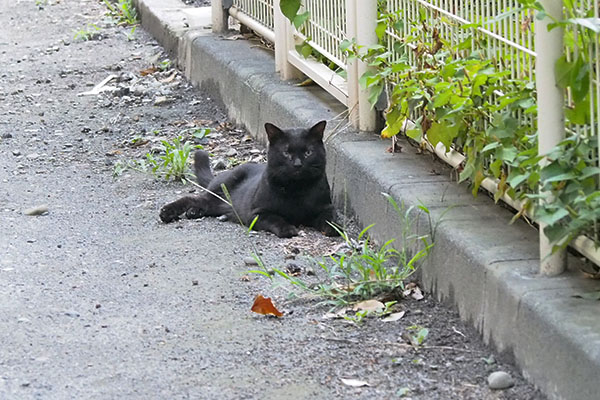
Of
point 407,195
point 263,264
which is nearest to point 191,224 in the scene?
point 263,264

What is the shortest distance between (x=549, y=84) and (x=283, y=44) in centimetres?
405

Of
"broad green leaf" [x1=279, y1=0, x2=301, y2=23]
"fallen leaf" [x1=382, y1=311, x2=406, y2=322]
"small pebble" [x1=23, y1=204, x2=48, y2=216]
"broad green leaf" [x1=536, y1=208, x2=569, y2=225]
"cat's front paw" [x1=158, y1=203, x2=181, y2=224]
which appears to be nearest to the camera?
"broad green leaf" [x1=279, y1=0, x2=301, y2=23]

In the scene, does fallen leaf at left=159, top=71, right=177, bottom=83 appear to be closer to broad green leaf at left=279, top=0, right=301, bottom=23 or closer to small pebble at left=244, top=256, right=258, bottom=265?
small pebble at left=244, top=256, right=258, bottom=265

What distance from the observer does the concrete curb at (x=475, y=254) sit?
11.7 feet

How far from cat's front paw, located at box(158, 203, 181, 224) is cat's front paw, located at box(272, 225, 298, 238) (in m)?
0.65

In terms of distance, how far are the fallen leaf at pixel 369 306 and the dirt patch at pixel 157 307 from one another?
3.6 inches

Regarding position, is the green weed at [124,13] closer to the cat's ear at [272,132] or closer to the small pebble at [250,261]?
the cat's ear at [272,132]

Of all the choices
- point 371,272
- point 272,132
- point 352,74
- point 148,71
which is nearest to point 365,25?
point 352,74

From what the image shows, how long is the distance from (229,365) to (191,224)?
6.90 feet

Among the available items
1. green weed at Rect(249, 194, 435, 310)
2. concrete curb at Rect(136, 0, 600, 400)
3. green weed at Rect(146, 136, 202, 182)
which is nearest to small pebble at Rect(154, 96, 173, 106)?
concrete curb at Rect(136, 0, 600, 400)

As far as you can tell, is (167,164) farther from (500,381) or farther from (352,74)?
(500,381)

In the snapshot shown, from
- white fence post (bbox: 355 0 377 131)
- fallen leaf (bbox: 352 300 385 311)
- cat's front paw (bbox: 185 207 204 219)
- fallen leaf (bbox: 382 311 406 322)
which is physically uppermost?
white fence post (bbox: 355 0 377 131)

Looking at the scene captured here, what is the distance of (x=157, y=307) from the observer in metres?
4.83

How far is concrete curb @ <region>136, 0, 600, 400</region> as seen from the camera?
11.7 ft
